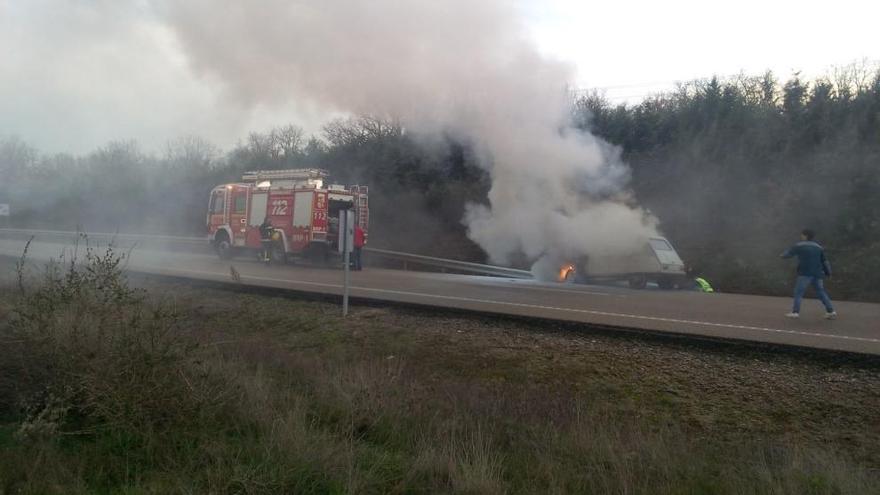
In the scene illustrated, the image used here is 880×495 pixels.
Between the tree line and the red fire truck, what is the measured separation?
2499 millimetres

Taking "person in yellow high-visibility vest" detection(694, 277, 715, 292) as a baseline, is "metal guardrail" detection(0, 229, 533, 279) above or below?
above

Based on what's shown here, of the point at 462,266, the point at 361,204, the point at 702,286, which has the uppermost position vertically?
the point at 361,204

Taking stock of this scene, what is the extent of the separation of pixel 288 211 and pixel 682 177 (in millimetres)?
15499

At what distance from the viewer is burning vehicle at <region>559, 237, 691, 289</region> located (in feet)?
64.4

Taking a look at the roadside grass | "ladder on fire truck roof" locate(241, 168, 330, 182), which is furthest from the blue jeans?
"ladder on fire truck roof" locate(241, 168, 330, 182)

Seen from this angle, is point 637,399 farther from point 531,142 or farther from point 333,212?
point 333,212

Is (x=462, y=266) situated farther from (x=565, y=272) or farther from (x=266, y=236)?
(x=266, y=236)

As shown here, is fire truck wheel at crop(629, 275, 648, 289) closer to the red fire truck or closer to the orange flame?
the orange flame

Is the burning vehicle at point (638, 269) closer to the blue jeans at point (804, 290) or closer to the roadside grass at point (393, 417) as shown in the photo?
the blue jeans at point (804, 290)

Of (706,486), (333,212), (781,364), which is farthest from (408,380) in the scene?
(333,212)

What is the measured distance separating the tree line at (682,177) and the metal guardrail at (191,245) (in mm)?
700

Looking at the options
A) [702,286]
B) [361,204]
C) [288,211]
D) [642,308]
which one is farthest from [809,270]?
[288,211]

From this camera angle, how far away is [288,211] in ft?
84.8

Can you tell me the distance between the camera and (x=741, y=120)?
27.7m
